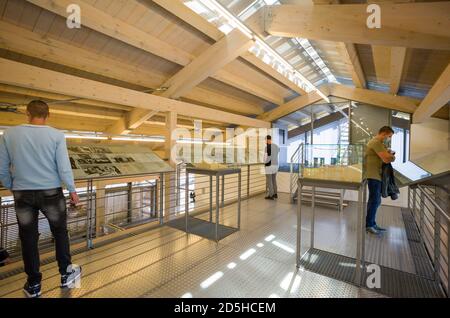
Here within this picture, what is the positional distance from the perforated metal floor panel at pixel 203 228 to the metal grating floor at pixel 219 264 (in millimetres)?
110

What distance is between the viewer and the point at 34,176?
1823 mm

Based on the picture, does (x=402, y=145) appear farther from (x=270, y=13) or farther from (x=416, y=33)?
(x=270, y=13)

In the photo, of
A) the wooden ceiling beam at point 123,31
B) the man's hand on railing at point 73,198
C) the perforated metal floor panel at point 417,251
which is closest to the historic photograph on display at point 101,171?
the man's hand on railing at point 73,198

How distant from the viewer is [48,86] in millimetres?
2609

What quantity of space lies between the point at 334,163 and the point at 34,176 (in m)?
2.79

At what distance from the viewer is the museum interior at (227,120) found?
2256mm

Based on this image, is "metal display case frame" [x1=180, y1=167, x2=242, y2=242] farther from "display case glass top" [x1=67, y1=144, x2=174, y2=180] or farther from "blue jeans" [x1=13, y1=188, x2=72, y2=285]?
"blue jeans" [x1=13, y1=188, x2=72, y2=285]

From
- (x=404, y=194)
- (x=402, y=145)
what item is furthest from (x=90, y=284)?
(x=402, y=145)

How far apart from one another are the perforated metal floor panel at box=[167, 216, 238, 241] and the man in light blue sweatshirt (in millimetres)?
1907

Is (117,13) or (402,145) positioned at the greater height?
(117,13)

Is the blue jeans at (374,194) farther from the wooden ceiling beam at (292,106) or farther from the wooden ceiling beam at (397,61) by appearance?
the wooden ceiling beam at (292,106)

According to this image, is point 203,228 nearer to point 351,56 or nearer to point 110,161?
point 110,161

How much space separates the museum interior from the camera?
2256mm

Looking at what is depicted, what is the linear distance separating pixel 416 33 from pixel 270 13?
5.52 feet
